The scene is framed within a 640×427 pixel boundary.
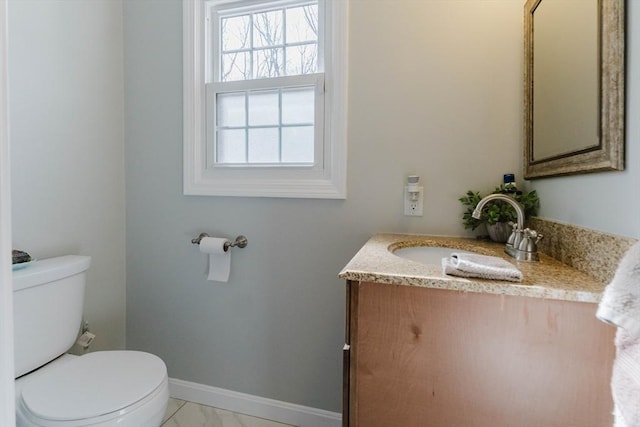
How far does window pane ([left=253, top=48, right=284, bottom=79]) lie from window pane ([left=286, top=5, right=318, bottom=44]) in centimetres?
10

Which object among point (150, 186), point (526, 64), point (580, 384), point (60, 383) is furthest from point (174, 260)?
point (526, 64)

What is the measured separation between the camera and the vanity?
2.30 ft

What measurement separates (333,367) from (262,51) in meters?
1.62

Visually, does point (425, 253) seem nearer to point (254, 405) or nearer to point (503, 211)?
point (503, 211)

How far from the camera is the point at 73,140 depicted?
1.57 m

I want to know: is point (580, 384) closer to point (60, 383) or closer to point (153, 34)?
point (60, 383)

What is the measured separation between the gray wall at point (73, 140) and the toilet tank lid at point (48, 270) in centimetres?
15

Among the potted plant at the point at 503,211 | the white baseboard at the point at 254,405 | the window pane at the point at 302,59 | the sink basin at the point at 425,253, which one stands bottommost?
the white baseboard at the point at 254,405

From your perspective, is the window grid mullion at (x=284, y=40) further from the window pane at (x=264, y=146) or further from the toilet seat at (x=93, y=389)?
the toilet seat at (x=93, y=389)

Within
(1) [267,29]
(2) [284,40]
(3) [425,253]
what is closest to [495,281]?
(3) [425,253]

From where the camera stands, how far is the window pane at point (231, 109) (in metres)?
1.69

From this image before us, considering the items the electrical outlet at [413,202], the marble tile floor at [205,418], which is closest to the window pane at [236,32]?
the electrical outlet at [413,202]

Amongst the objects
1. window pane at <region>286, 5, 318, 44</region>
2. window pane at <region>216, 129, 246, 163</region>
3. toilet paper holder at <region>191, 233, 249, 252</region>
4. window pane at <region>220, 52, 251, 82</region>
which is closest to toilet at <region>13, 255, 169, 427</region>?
toilet paper holder at <region>191, 233, 249, 252</region>

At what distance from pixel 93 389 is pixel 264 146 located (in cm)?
119
